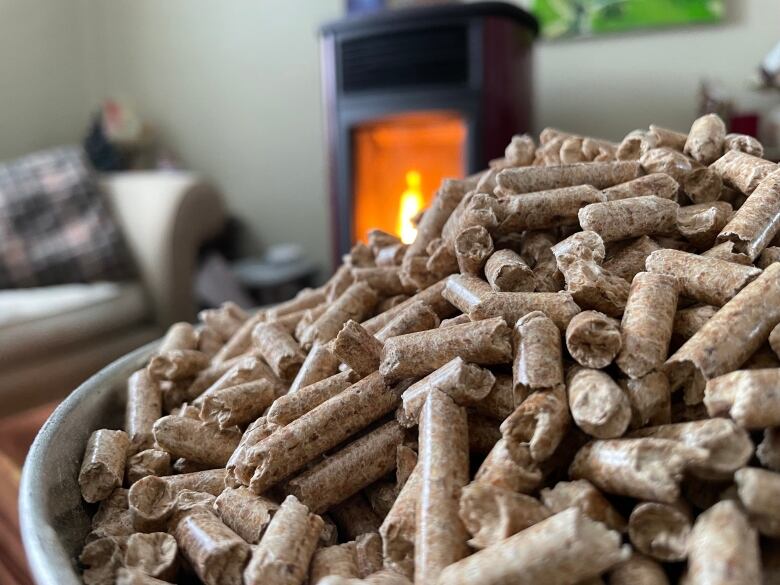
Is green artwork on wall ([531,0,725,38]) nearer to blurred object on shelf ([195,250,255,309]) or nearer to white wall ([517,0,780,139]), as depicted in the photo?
white wall ([517,0,780,139])

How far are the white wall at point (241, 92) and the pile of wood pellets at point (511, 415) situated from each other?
233 cm

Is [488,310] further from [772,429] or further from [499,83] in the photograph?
[499,83]

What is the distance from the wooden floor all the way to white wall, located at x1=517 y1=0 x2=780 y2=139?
75.9 inches

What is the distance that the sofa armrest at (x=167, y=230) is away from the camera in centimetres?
254

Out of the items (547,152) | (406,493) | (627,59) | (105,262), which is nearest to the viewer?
(406,493)

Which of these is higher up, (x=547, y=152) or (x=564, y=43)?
(x=564, y=43)

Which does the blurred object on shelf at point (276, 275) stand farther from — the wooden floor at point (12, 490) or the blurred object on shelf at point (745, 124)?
the blurred object on shelf at point (745, 124)

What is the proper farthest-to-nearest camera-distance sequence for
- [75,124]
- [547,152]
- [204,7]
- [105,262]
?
[75,124] → [204,7] → [105,262] → [547,152]

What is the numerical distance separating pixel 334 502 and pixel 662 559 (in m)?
0.33

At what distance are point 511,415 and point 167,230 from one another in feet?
7.04

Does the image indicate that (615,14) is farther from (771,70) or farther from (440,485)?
(440,485)

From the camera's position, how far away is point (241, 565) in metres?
0.62

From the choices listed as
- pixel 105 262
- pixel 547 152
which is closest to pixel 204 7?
pixel 105 262

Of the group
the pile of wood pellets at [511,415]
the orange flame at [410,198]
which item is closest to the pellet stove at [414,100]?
the orange flame at [410,198]
